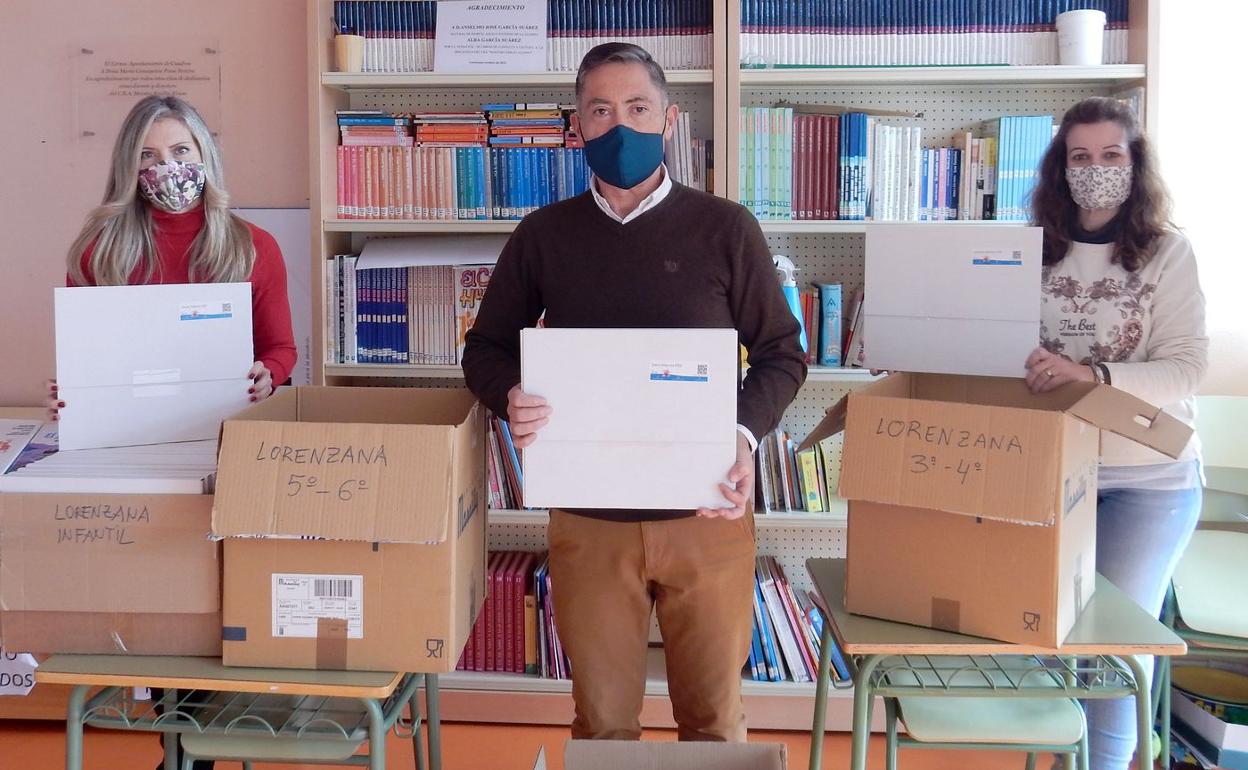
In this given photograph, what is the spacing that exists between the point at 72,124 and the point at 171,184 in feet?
4.60

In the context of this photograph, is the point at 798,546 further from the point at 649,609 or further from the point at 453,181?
the point at 453,181

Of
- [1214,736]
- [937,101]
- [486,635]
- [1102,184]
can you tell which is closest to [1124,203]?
[1102,184]

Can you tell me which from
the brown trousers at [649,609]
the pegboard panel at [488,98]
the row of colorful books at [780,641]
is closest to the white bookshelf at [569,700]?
the row of colorful books at [780,641]

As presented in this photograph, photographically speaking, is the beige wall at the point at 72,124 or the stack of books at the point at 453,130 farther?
the beige wall at the point at 72,124

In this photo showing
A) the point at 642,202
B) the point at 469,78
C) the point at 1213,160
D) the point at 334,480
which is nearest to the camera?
the point at 334,480

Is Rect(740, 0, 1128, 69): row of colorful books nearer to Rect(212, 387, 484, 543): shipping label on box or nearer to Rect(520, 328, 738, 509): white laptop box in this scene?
Rect(520, 328, 738, 509): white laptop box

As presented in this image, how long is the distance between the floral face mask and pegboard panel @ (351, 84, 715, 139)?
105 cm

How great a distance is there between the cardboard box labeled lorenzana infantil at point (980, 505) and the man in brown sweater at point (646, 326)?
0.21 metres

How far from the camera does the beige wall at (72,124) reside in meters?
2.97

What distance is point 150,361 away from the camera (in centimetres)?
168

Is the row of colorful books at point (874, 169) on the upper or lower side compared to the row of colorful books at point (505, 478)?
upper

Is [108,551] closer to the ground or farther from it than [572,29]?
closer to the ground

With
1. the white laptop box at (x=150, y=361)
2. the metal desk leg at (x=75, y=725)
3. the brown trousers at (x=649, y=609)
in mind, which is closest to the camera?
the metal desk leg at (x=75, y=725)

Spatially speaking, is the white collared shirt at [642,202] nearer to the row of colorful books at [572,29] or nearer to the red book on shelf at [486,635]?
the row of colorful books at [572,29]
